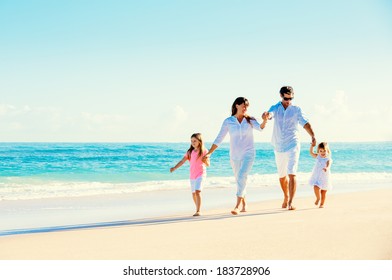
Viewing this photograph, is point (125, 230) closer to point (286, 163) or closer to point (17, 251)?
point (17, 251)

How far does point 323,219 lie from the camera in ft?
20.1

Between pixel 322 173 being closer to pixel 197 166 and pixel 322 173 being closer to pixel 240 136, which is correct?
pixel 240 136

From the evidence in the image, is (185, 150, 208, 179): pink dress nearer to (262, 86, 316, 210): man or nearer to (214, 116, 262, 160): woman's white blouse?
(214, 116, 262, 160): woman's white blouse

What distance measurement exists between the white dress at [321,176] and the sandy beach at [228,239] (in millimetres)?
704

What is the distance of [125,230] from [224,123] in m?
2.47

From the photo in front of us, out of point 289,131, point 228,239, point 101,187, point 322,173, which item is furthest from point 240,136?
point 101,187

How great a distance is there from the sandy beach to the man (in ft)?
2.29

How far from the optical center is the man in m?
7.36

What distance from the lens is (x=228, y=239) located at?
502 centimetres

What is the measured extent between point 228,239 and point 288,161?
9.31 feet

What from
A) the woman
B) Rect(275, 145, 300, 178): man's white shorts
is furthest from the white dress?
the woman

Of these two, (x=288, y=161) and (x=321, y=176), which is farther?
(x=321, y=176)

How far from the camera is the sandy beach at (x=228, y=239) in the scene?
14.3 ft
